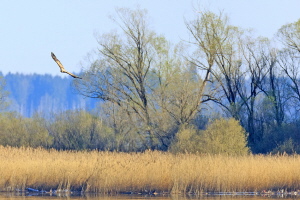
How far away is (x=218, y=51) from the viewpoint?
3744 centimetres

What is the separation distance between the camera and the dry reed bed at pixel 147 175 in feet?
68.6

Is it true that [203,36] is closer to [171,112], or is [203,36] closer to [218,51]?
[218,51]

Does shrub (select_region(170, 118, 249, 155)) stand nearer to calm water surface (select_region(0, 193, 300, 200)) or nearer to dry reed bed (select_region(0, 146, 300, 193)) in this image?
dry reed bed (select_region(0, 146, 300, 193))

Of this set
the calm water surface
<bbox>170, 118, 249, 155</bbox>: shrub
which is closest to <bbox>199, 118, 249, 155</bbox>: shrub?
<bbox>170, 118, 249, 155</bbox>: shrub

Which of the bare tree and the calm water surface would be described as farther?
the bare tree

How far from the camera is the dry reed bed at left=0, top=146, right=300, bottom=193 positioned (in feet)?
68.6

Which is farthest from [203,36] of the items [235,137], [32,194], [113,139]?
[32,194]

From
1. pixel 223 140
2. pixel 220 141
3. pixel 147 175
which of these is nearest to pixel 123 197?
pixel 147 175

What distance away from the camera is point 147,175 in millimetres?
20969

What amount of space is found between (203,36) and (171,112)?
4791 mm

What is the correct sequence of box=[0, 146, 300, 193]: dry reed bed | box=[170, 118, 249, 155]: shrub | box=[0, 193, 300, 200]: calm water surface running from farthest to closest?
1. box=[170, 118, 249, 155]: shrub
2. box=[0, 146, 300, 193]: dry reed bed
3. box=[0, 193, 300, 200]: calm water surface

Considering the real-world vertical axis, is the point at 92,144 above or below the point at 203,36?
below

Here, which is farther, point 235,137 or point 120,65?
point 120,65

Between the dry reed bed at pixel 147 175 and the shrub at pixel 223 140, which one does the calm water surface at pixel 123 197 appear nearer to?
the dry reed bed at pixel 147 175
